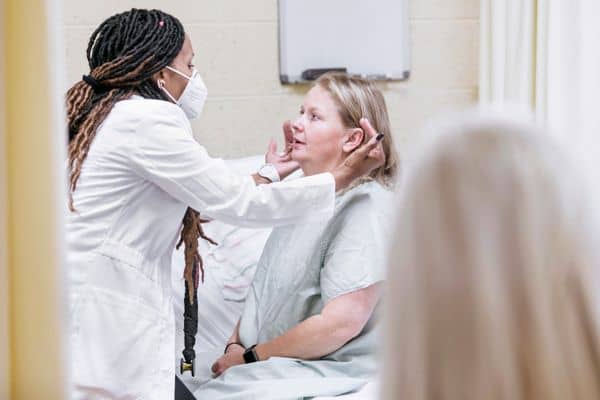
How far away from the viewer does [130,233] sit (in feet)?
6.18

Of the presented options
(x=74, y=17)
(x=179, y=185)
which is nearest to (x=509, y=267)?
(x=179, y=185)

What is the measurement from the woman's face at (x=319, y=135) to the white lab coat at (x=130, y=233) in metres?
0.38

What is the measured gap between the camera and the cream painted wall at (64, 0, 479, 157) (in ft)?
9.47

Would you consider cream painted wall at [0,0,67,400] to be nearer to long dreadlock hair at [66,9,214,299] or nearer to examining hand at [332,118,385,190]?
long dreadlock hair at [66,9,214,299]

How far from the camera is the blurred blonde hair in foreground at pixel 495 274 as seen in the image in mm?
688

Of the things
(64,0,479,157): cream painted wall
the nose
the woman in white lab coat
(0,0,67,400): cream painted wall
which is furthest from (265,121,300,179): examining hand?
(0,0,67,400): cream painted wall

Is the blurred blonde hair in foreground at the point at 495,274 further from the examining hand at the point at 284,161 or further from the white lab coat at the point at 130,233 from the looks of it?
the examining hand at the point at 284,161

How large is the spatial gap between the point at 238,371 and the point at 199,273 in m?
0.47

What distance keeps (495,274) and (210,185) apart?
1.23m

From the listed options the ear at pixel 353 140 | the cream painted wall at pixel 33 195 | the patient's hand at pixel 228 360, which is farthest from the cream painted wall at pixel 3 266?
the ear at pixel 353 140

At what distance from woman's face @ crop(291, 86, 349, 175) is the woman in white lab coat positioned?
0.27 metres

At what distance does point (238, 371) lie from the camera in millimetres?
2066

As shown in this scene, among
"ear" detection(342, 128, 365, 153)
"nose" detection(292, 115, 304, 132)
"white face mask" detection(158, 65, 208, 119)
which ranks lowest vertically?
"ear" detection(342, 128, 365, 153)

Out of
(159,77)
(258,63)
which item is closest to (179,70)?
(159,77)
